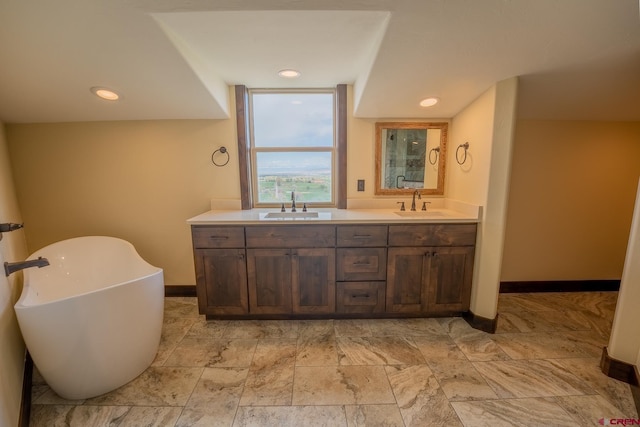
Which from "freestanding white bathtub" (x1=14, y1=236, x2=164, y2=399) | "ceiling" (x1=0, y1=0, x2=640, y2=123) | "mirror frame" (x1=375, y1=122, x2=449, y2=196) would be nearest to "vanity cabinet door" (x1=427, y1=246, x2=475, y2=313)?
"mirror frame" (x1=375, y1=122, x2=449, y2=196)

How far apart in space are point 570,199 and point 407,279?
78.1 inches

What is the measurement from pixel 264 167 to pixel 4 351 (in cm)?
204

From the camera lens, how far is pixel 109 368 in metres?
1.39

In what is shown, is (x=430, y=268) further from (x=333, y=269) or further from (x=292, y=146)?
(x=292, y=146)

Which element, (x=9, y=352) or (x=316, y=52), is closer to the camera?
(x=9, y=352)

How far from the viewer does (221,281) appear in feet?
6.62

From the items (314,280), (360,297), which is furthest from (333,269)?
(360,297)

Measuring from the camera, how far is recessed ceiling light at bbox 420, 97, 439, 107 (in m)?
2.06

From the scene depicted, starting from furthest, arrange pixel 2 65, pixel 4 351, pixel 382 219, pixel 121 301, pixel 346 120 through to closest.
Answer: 1. pixel 346 120
2. pixel 382 219
3. pixel 2 65
4. pixel 121 301
5. pixel 4 351

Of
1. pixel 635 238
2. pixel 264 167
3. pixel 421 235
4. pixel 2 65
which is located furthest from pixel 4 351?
pixel 635 238

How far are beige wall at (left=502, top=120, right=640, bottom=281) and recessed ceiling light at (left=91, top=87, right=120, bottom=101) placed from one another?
3.58 m

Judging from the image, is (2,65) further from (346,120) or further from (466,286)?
(466,286)
